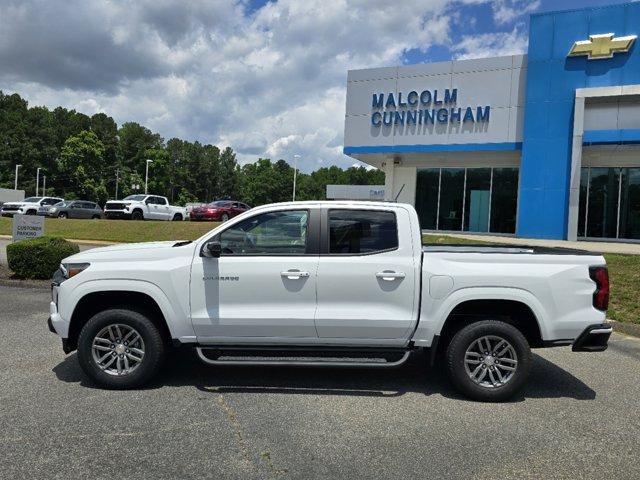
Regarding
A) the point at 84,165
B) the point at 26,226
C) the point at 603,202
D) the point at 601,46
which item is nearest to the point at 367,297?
the point at 26,226

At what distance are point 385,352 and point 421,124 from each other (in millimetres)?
20448

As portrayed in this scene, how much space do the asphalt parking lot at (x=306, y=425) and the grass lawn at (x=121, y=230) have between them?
17223 millimetres

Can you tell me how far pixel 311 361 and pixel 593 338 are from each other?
258 cm

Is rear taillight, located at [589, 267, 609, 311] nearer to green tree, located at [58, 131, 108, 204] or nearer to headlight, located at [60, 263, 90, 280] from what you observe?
headlight, located at [60, 263, 90, 280]

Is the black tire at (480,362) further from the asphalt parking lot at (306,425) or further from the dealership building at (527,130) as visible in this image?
the dealership building at (527,130)

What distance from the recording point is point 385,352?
502 centimetres

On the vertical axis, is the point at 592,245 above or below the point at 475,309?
above

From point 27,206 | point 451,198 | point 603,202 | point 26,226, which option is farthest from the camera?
point 27,206

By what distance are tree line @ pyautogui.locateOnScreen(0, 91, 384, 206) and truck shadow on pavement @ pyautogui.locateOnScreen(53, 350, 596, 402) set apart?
233 feet

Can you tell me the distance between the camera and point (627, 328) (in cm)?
854

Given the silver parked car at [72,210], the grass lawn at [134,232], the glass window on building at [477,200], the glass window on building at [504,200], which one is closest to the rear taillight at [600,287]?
the grass lawn at [134,232]

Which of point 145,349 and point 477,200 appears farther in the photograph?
point 477,200

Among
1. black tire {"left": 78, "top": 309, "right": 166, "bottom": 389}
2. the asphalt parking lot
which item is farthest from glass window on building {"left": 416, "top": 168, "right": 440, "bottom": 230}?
black tire {"left": 78, "top": 309, "right": 166, "bottom": 389}

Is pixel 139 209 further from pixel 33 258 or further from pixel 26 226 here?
pixel 33 258
